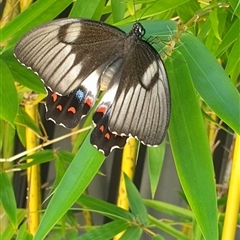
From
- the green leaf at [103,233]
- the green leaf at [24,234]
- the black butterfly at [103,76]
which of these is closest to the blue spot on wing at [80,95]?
the black butterfly at [103,76]

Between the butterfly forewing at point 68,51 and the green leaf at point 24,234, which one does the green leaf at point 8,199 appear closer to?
the green leaf at point 24,234

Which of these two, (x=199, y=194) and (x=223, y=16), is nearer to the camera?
(x=199, y=194)

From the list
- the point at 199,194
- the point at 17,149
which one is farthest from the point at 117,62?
the point at 17,149

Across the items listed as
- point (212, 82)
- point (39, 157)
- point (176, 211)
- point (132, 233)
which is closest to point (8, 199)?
point (39, 157)

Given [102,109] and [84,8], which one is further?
[84,8]

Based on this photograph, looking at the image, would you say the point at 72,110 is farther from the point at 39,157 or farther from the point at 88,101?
the point at 39,157

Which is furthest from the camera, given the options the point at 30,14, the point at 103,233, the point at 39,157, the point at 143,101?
the point at 39,157

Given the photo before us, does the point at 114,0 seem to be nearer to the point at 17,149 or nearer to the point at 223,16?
the point at 223,16
